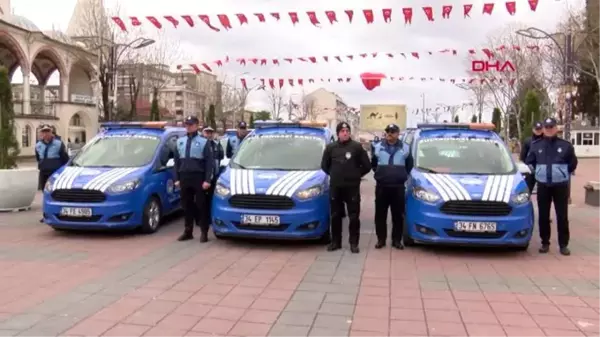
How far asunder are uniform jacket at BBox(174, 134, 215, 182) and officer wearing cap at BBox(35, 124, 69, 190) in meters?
3.44

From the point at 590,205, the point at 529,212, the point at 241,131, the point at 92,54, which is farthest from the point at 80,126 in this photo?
the point at 529,212

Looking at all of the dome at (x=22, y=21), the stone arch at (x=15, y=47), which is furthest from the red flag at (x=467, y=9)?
the dome at (x=22, y=21)

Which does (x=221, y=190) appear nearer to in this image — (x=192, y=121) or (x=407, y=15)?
(x=192, y=121)

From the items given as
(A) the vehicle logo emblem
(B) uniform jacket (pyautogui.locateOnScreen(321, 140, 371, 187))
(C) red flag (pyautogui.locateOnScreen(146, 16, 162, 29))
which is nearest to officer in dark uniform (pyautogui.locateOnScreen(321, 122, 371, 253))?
(B) uniform jacket (pyautogui.locateOnScreen(321, 140, 371, 187))

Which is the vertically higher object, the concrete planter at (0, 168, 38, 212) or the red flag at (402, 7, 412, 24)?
the red flag at (402, 7, 412, 24)

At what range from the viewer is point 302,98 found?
85312mm

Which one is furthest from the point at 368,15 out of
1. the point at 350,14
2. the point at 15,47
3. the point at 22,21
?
the point at 22,21

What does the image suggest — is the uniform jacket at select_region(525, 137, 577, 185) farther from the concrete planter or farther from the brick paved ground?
the concrete planter

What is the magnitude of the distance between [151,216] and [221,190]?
1.80 meters

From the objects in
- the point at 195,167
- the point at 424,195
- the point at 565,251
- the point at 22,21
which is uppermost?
the point at 22,21

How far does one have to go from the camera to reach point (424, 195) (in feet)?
26.0

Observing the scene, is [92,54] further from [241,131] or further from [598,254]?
[598,254]

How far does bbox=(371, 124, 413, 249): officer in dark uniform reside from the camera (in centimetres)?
823

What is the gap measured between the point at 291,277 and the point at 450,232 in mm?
2383
